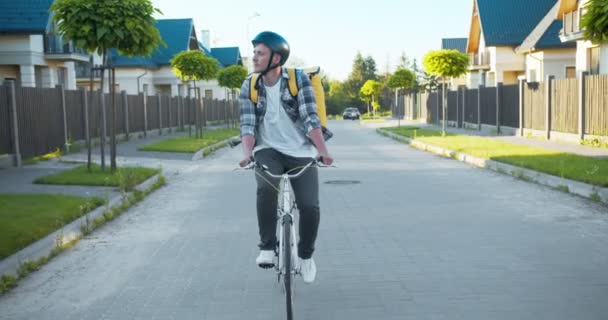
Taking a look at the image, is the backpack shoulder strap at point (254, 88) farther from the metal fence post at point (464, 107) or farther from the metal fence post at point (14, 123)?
the metal fence post at point (464, 107)

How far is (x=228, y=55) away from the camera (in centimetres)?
6944

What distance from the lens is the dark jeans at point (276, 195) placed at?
5027 millimetres

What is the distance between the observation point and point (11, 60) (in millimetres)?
32500

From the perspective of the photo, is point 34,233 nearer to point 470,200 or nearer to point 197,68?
point 470,200

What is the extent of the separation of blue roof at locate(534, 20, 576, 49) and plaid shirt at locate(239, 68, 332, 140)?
38.7m

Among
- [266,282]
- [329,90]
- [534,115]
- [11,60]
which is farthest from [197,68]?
[329,90]

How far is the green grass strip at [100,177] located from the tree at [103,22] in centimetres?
222

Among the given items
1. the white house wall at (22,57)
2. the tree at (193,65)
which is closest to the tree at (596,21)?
the tree at (193,65)

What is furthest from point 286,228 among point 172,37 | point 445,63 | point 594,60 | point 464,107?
point 172,37

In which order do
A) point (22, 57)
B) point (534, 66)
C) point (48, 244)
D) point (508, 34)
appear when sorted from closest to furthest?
point (48, 244) → point (22, 57) → point (534, 66) → point (508, 34)

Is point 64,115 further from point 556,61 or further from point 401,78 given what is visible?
point 556,61

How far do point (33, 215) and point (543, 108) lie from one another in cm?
1900

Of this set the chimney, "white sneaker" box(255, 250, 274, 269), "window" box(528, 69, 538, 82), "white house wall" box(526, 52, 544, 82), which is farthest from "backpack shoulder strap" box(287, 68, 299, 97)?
the chimney

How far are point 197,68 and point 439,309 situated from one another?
25.3m
